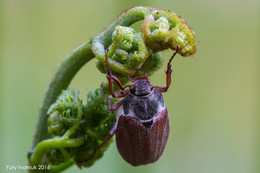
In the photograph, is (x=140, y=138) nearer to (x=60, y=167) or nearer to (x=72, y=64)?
(x=60, y=167)

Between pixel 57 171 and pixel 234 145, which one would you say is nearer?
pixel 57 171

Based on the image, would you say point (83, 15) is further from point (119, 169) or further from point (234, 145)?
point (234, 145)

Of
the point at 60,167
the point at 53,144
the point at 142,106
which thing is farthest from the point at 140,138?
the point at 53,144

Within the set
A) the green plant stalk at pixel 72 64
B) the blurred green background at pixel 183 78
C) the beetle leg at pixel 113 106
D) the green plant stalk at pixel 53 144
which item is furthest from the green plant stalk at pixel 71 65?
the blurred green background at pixel 183 78

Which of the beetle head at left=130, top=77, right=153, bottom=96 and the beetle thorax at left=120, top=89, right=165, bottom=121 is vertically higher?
the beetle head at left=130, top=77, right=153, bottom=96

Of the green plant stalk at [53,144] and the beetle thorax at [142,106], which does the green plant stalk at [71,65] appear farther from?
the beetle thorax at [142,106]

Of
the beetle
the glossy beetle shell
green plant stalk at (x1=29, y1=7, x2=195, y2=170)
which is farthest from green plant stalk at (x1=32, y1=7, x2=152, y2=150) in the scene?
the glossy beetle shell

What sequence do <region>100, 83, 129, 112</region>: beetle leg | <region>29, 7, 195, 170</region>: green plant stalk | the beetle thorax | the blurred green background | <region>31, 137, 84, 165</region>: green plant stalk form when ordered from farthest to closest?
the blurred green background, the beetle thorax, <region>100, 83, 129, 112</region>: beetle leg, <region>31, 137, 84, 165</region>: green plant stalk, <region>29, 7, 195, 170</region>: green plant stalk

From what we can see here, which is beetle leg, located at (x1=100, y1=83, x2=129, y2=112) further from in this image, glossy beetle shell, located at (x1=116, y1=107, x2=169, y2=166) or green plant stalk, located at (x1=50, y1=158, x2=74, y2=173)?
green plant stalk, located at (x1=50, y1=158, x2=74, y2=173)

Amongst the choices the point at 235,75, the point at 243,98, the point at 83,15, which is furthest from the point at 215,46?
the point at 83,15
